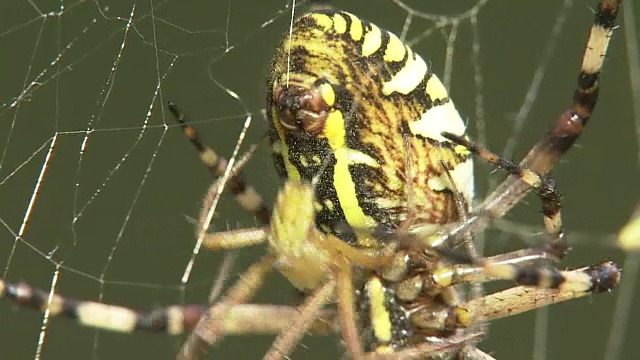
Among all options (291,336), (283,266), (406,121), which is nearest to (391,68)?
(406,121)

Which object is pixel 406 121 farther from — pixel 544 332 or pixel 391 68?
pixel 544 332

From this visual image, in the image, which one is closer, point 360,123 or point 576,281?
point 360,123

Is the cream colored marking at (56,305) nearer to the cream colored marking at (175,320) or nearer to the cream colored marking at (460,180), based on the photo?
the cream colored marking at (175,320)

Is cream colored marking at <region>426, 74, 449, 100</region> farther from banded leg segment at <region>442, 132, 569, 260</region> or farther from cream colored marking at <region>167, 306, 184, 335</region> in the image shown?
cream colored marking at <region>167, 306, 184, 335</region>

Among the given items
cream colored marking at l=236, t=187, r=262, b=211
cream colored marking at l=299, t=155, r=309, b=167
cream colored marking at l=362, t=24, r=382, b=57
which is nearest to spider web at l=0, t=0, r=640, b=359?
cream colored marking at l=236, t=187, r=262, b=211

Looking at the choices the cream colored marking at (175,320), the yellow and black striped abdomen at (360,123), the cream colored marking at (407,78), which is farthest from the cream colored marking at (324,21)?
the cream colored marking at (175,320)

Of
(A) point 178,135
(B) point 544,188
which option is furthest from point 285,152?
(A) point 178,135

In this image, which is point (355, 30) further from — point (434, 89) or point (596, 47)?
point (596, 47)
